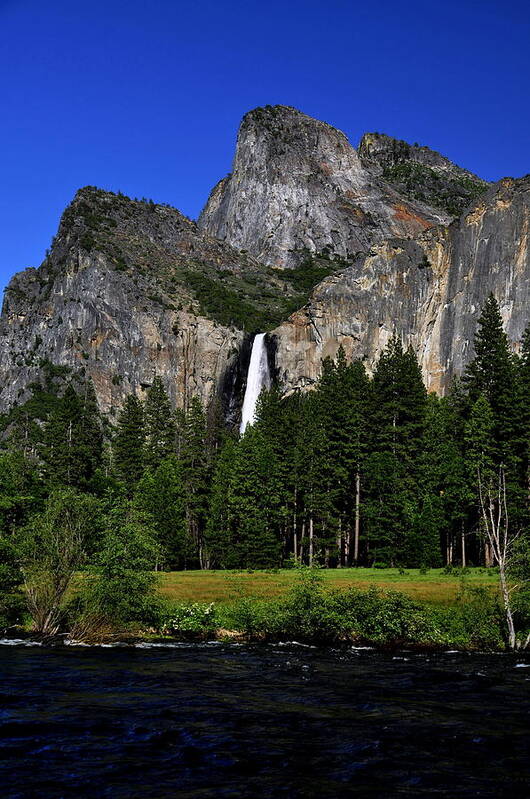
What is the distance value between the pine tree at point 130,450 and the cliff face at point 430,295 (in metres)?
43.7

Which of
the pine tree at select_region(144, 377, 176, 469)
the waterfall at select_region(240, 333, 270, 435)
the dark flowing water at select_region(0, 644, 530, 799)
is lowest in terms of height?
the dark flowing water at select_region(0, 644, 530, 799)

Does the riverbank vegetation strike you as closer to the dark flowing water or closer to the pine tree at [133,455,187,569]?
the pine tree at [133,455,187,569]

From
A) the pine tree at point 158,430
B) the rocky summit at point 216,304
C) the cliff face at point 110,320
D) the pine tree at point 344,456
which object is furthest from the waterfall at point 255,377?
the pine tree at point 344,456

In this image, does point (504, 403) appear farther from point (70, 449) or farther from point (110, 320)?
point (110, 320)

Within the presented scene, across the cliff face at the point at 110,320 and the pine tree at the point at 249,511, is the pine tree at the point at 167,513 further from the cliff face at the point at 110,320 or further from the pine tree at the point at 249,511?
the cliff face at the point at 110,320

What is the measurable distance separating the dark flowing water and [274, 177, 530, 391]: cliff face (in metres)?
95.7

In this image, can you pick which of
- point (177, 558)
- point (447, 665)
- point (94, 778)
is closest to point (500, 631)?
point (447, 665)

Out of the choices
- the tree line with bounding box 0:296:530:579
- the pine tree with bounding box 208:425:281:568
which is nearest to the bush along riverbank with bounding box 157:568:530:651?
the tree line with bounding box 0:296:530:579

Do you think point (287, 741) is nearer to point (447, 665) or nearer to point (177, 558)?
point (447, 665)

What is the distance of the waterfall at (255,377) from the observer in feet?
429

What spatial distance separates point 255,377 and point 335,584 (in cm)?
9880

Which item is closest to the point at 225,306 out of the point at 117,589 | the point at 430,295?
the point at 430,295

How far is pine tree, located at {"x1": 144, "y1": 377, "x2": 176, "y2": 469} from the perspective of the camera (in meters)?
89.4

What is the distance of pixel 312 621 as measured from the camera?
32844mm
